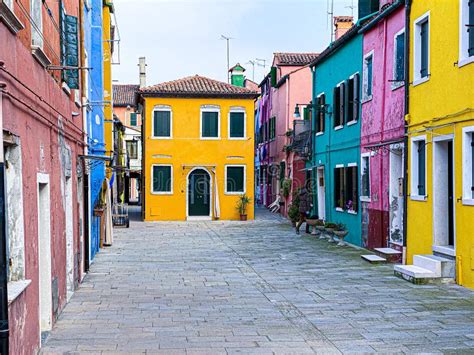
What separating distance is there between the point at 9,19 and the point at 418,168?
9692 mm

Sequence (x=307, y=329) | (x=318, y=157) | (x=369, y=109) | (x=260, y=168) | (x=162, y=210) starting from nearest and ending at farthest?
(x=307, y=329)
(x=369, y=109)
(x=318, y=157)
(x=162, y=210)
(x=260, y=168)

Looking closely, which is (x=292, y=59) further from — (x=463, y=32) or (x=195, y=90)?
(x=463, y=32)

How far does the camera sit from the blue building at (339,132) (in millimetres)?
18000

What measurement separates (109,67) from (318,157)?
8.23 meters

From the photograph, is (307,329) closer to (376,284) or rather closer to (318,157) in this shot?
(376,284)

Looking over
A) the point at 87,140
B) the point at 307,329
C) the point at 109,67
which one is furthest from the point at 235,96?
the point at 307,329

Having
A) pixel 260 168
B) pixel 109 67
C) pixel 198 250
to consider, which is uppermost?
pixel 109 67

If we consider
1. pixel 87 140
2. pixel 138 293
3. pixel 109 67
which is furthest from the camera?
pixel 109 67

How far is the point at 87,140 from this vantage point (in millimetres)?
12789

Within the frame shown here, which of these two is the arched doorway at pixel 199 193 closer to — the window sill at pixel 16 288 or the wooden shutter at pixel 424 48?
the wooden shutter at pixel 424 48

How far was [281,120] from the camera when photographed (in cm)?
3216

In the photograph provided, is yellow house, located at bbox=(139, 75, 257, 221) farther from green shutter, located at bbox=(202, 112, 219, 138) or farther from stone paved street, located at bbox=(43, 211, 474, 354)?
stone paved street, located at bbox=(43, 211, 474, 354)

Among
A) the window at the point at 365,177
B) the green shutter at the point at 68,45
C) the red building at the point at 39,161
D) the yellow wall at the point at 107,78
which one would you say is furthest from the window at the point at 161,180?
the green shutter at the point at 68,45

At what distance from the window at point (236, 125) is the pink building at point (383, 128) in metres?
11.8
